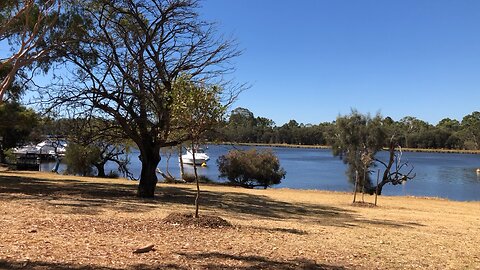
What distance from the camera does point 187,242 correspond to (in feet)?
24.7

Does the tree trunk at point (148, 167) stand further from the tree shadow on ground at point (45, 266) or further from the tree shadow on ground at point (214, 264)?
the tree shadow on ground at point (45, 266)

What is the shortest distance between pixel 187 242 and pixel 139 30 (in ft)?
34.4

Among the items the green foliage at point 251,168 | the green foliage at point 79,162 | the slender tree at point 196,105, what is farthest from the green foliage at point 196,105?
the green foliage at point 251,168

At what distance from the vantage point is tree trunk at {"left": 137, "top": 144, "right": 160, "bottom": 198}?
645 inches

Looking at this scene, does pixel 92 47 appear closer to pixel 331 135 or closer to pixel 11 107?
pixel 11 107

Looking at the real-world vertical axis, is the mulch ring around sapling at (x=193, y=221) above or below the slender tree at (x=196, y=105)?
below

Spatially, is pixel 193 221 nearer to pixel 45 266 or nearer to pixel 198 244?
pixel 198 244

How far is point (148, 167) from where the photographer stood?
16625 mm

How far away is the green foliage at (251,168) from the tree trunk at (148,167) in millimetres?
24429

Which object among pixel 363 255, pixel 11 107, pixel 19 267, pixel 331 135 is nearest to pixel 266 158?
pixel 331 135

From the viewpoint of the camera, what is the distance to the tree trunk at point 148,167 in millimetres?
16391

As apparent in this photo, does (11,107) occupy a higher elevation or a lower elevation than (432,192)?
higher

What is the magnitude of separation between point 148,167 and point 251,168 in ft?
82.5

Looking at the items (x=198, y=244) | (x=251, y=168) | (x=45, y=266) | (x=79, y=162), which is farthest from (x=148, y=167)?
(x=79, y=162)
